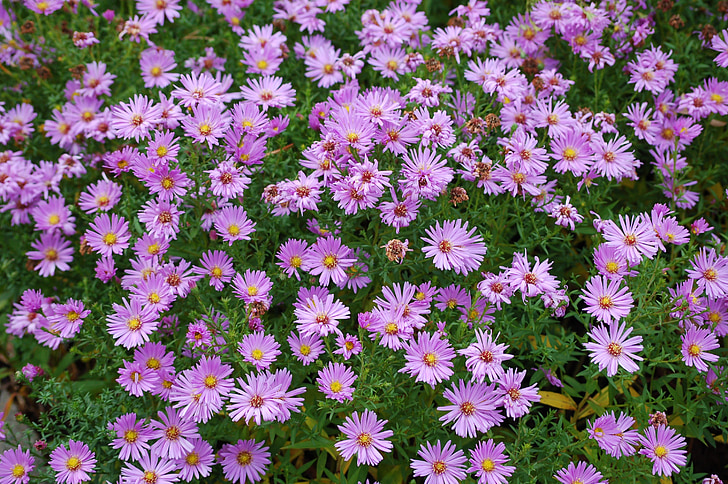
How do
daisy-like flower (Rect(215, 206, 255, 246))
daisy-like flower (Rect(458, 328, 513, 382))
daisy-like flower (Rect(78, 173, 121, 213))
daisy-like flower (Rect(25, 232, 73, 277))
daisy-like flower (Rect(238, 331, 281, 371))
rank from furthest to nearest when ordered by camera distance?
daisy-like flower (Rect(25, 232, 73, 277))
daisy-like flower (Rect(78, 173, 121, 213))
daisy-like flower (Rect(215, 206, 255, 246))
daisy-like flower (Rect(238, 331, 281, 371))
daisy-like flower (Rect(458, 328, 513, 382))

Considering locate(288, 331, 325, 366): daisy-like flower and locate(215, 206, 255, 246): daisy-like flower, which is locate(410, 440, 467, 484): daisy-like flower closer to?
Answer: locate(288, 331, 325, 366): daisy-like flower

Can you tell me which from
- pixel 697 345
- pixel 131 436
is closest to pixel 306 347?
pixel 131 436

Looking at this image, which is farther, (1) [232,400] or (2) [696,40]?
(2) [696,40]

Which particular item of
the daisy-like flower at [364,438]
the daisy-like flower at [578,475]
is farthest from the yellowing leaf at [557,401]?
the daisy-like flower at [364,438]

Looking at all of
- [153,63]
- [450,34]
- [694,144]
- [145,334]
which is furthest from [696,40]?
[145,334]

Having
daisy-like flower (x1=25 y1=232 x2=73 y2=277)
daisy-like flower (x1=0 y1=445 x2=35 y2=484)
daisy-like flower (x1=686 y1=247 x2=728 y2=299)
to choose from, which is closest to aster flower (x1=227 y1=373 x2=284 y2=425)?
daisy-like flower (x1=0 y1=445 x2=35 y2=484)

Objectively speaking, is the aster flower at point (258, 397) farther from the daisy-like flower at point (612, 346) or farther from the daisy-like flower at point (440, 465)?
the daisy-like flower at point (612, 346)

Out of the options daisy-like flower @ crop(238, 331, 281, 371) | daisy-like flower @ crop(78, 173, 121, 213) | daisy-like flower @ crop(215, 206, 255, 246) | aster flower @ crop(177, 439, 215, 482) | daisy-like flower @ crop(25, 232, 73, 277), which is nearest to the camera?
daisy-like flower @ crop(238, 331, 281, 371)

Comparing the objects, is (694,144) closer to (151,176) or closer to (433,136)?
(433,136)
